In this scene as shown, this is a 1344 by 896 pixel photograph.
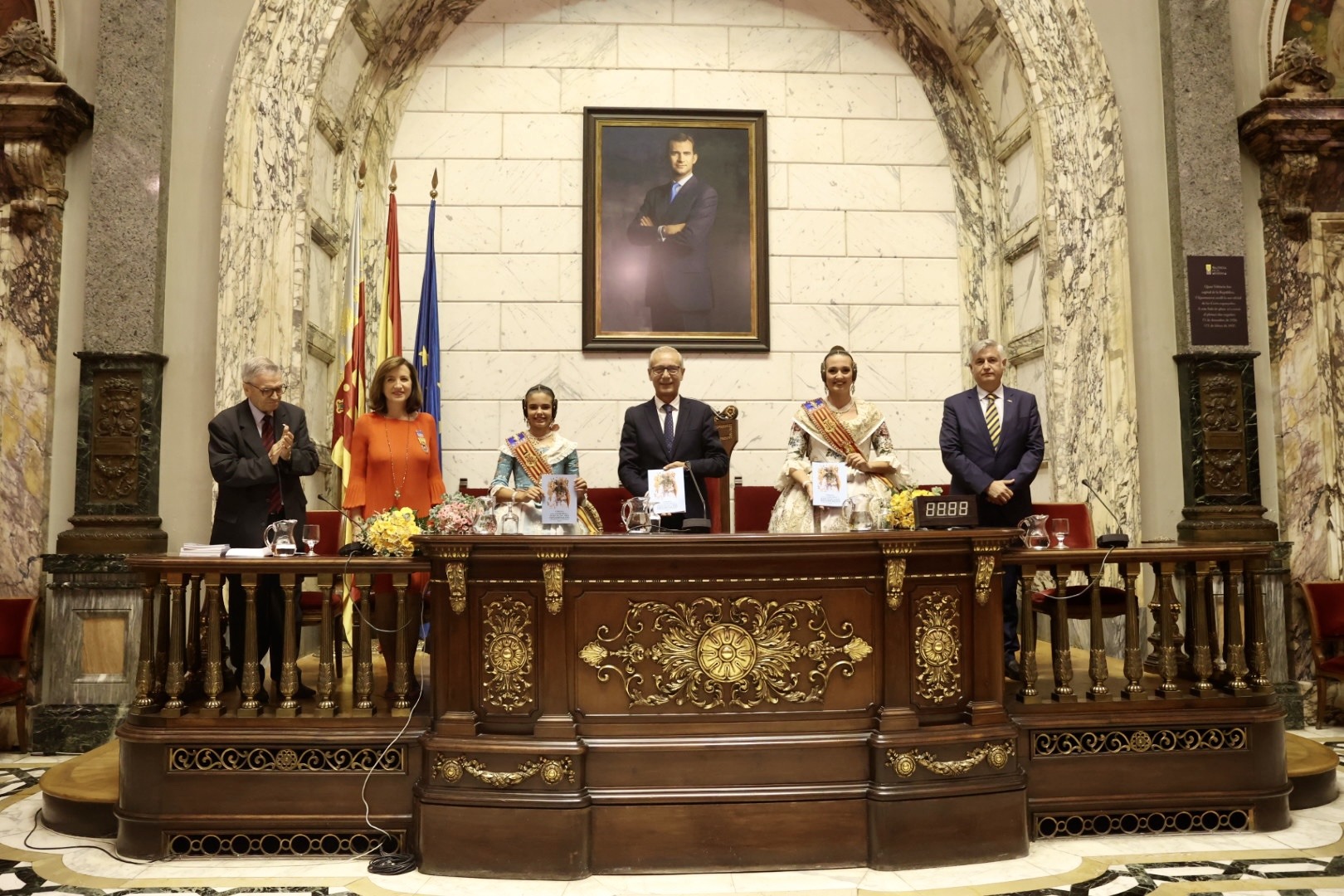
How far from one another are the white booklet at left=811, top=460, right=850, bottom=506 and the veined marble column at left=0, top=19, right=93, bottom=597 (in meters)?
4.28

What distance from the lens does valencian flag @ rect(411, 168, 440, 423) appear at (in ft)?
20.8

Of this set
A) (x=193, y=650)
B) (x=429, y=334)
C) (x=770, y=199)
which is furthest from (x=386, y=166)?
(x=193, y=650)

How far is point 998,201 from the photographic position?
6.99 metres

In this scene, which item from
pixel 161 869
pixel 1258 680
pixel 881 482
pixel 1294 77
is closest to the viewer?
pixel 161 869

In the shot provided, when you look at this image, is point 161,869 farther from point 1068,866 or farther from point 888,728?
point 1068,866

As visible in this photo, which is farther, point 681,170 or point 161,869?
point 681,170

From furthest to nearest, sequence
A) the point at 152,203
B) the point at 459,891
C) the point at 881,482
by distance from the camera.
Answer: the point at 152,203
the point at 881,482
the point at 459,891

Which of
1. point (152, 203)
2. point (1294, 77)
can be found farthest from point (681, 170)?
point (1294, 77)

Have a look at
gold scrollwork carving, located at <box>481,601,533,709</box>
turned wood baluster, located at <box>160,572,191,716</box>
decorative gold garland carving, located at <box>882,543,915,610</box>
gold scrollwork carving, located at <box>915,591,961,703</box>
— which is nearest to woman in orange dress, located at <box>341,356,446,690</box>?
turned wood baluster, located at <box>160,572,191,716</box>

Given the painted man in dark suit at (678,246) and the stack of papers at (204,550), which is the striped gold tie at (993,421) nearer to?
the painted man in dark suit at (678,246)

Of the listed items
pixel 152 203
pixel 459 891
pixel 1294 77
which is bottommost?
pixel 459 891

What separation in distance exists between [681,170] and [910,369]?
2.04 metres

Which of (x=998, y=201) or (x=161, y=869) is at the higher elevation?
(x=998, y=201)

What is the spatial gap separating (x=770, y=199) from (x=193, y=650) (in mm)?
4643
